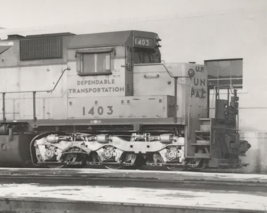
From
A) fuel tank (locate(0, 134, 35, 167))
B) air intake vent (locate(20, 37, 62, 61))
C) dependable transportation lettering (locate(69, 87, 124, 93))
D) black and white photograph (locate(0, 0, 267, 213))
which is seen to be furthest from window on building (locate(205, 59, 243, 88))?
fuel tank (locate(0, 134, 35, 167))

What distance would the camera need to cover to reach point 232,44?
12.2m

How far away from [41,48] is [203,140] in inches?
170

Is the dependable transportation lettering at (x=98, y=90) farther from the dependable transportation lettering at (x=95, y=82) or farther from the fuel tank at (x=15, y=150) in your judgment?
the fuel tank at (x=15, y=150)

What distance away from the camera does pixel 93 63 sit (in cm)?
976

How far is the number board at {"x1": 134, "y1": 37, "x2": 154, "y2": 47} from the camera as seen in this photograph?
979 cm

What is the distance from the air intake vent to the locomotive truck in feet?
0.08

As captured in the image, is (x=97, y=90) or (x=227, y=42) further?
(x=227, y=42)

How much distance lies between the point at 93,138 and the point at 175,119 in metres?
1.94

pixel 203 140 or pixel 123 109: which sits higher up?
pixel 123 109

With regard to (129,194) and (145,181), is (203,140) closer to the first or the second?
(145,181)

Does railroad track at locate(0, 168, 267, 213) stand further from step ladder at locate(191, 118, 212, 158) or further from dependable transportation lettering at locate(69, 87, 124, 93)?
dependable transportation lettering at locate(69, 87, 124, 93)

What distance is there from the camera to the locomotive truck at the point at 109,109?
9.32 meters

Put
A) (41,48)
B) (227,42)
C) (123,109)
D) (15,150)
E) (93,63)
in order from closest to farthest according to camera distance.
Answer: (123,109) < (93,63) < (15,150) < (41,48) < (227,42)

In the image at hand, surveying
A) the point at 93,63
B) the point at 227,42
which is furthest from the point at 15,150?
the point at 227,42
